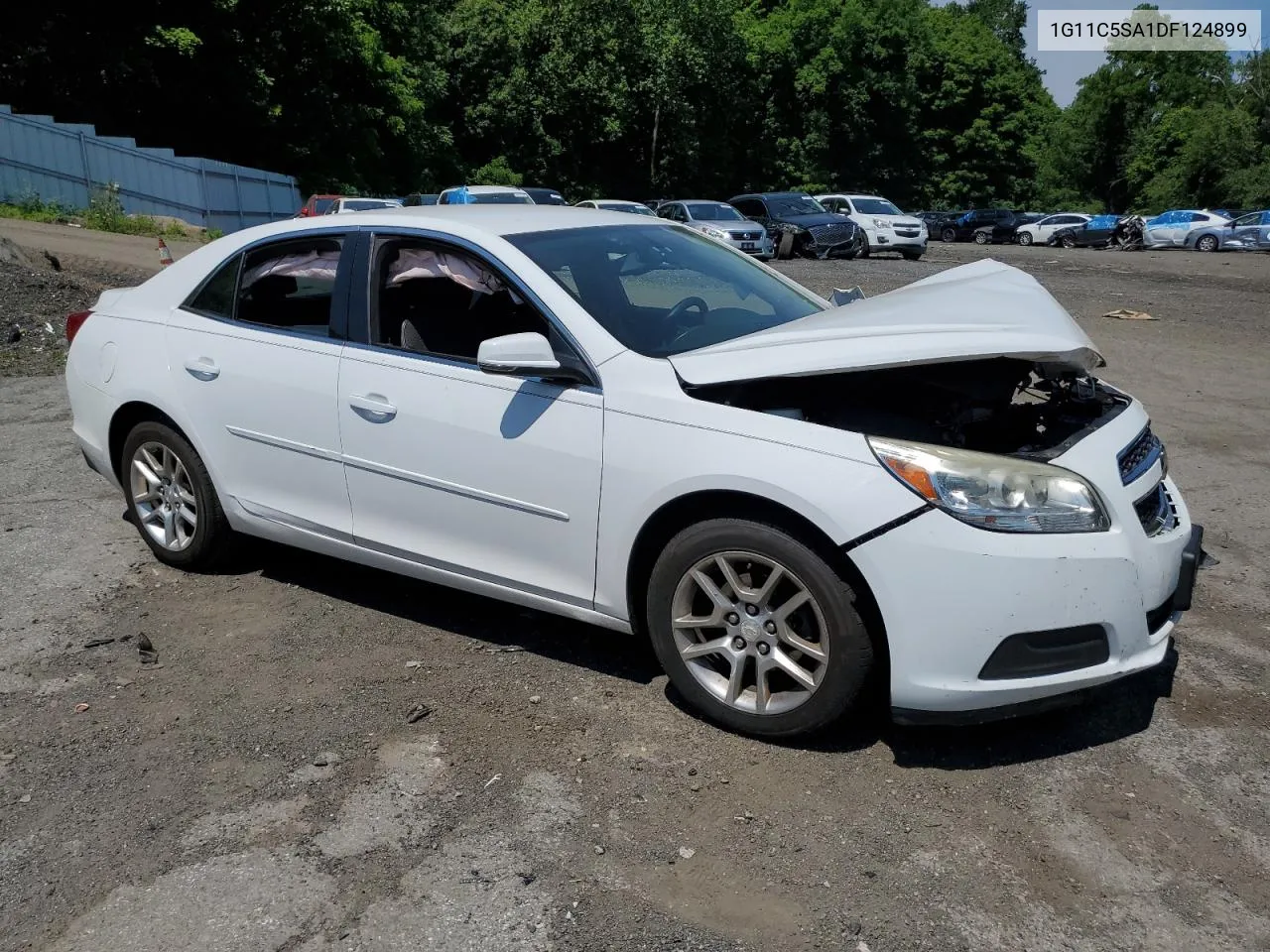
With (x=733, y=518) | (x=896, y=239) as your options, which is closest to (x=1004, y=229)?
(x=896, y=239)

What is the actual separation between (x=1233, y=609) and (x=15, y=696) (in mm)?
4756

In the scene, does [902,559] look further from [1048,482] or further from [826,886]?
[826,886]

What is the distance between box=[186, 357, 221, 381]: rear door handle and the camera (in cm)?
471

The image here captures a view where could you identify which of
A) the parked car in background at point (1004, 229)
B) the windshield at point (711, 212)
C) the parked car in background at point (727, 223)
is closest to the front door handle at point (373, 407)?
the parked car in background at point (727, 223)

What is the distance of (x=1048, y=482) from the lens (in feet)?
10.7

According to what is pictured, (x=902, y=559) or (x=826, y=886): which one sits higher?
(x=902, y=559)

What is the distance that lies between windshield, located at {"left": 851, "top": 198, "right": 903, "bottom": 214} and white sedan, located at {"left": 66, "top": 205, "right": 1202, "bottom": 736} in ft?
85.1

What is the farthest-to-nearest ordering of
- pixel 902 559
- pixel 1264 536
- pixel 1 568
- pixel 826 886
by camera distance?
1. pixel 1264 536
2. pixel 1 568
3. pixel 902 559
4. pixel 826 886

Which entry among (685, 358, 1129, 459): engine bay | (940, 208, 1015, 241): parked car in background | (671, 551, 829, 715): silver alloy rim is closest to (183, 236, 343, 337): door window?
(685, 358, 1129, 459): engine bay

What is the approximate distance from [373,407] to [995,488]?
2265mm

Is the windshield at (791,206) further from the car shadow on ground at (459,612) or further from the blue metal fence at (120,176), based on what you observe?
the car shadow on ground at (459,612)

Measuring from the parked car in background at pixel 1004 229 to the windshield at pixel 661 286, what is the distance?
40406 mm

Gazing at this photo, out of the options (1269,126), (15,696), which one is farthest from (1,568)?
(1269,126)

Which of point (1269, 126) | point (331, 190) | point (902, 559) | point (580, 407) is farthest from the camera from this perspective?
point (1269, 126)
